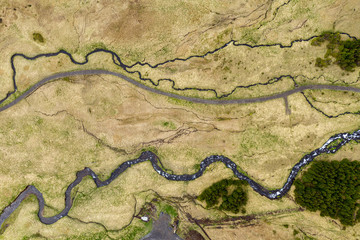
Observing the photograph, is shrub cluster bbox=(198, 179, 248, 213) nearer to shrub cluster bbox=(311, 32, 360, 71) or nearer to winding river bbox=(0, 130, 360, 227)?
winding river bbox=(0, 130, 360, 227)

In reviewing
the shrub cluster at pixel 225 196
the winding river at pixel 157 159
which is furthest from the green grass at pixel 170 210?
the shrub cluster at pixel 225 196

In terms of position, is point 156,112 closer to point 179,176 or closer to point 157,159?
point 157,159

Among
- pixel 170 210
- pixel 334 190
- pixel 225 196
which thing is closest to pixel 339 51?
pixel 334 190

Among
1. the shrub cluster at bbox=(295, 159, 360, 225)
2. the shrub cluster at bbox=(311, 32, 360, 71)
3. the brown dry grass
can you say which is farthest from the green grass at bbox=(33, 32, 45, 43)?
the shrub cluster at bbox=(295, 159, 360, 225)

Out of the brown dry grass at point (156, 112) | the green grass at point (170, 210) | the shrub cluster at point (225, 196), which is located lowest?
the green grass at point (170, 210)

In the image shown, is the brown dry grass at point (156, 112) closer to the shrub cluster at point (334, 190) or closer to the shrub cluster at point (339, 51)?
the shrub cluster at point (339, 51)

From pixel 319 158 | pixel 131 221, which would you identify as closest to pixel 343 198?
pixel 319 158

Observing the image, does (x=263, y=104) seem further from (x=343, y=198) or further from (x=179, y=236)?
(x=179, y=236)
